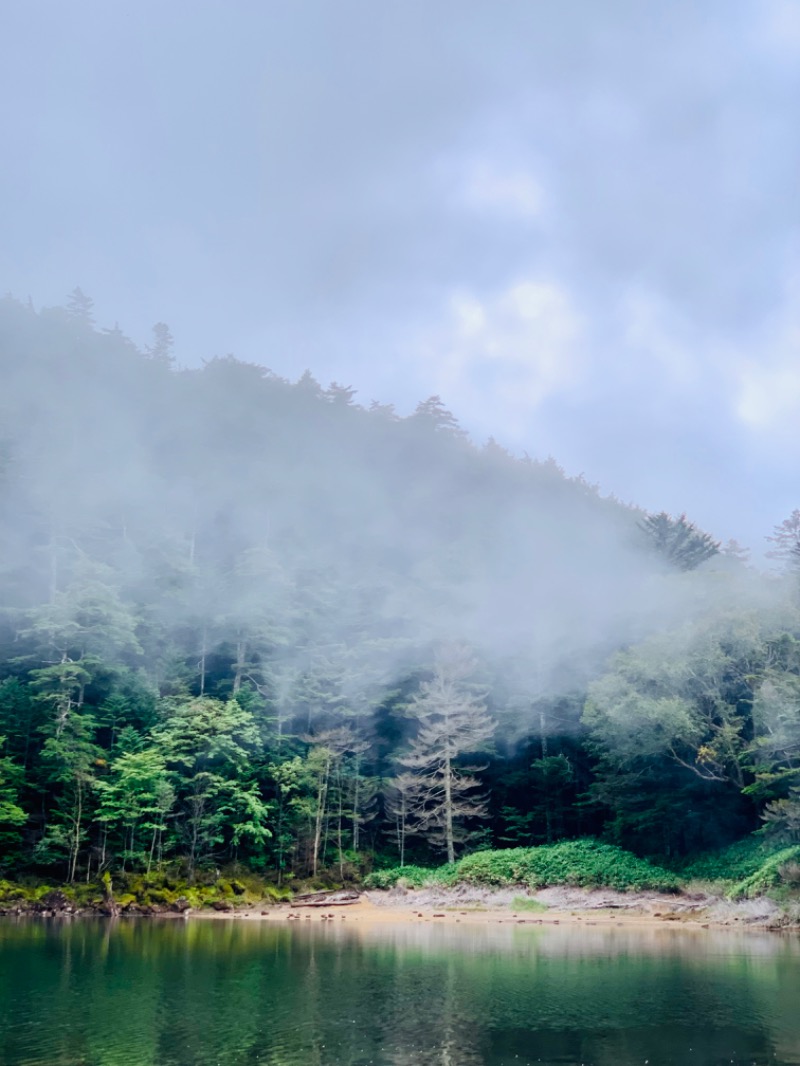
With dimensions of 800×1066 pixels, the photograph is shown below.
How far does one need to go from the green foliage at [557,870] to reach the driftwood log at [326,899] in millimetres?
1916

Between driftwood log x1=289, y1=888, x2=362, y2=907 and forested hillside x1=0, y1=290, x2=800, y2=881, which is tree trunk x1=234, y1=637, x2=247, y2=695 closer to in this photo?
forested hillside x1=0, y1=290, x2=800, y2=881

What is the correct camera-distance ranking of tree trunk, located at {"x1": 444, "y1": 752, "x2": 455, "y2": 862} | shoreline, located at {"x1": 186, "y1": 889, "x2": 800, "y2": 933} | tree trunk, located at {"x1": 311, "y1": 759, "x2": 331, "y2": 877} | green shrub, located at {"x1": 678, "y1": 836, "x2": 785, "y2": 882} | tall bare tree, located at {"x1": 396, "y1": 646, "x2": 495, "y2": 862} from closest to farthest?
shoreline, located at {"x1": 186, "y1": 889, "x2": 800, "y2": 933}
green shrub, located at {"x1": 678, "y1": 836, "x2": 785, "y2": 882}
tree trunk, located at {"x1": 444, "y1": 752, "x2": 455, "y2": 862}
tree trunk, located at {"x1": 311, "y1": 759, "x2": 331, "y2": 877}
tall bare tree, located at {"x1": 396, "y1": 646, "x2": 495, "y2": 862}

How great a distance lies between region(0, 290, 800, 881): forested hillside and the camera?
3362 centimetres

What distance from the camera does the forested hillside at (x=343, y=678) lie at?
33.6 meters

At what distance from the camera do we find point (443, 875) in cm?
3641

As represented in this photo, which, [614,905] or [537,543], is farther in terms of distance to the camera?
[537,543]

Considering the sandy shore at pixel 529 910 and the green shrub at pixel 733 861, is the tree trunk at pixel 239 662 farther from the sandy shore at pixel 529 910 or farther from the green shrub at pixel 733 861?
the green shrub at pixel 733 861

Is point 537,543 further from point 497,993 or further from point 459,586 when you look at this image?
point 497,993

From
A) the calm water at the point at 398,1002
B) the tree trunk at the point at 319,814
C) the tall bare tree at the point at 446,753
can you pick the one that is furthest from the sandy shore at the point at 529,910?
the calm water at the point at 398,1002

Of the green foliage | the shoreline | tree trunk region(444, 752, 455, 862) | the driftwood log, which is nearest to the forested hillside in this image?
tree trunk region(444, 752, 455, 862)

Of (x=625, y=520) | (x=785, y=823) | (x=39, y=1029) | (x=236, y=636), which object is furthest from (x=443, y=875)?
(x=625, y=520)

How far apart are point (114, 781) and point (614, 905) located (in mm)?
21168

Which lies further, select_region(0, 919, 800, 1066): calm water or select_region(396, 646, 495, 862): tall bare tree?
select_region(396, 646, 495, 862): tall bare tree

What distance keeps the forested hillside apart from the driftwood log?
1897mm
